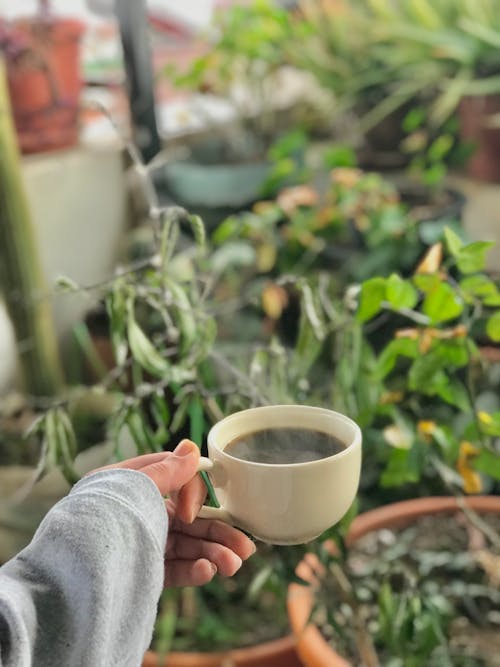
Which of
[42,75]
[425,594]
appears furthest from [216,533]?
[42,75]

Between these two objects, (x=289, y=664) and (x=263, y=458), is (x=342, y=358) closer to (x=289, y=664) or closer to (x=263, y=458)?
(x=263, y=458)

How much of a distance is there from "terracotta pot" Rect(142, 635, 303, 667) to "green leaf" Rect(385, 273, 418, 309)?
0.60 meters

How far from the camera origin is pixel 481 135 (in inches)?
65.6

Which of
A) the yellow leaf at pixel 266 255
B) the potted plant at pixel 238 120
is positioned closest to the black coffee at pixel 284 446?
the yellow leaf at pixel 266 255

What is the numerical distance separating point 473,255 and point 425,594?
1.62 feet

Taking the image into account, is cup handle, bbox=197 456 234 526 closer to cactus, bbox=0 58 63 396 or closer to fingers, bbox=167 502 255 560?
fingers, bbox=167 502 255 560

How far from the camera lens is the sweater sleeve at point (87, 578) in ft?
1.32

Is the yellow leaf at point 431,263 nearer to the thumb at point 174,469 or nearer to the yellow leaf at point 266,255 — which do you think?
the thumb at point 174,469

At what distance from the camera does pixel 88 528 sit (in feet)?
1.36

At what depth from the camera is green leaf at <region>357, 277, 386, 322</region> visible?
697 mm

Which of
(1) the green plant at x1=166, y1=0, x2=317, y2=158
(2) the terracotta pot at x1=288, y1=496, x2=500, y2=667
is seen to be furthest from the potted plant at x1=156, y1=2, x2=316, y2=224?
(2) the terracotta pot at x1=288, y1=496, x2=500, y2=667

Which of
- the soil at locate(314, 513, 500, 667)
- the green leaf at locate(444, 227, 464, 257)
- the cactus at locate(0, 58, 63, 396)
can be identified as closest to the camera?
the green leaf at locate(444, 227, 464, 257)

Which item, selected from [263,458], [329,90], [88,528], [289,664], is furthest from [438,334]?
[329,90]

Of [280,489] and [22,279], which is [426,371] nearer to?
[280,489]
